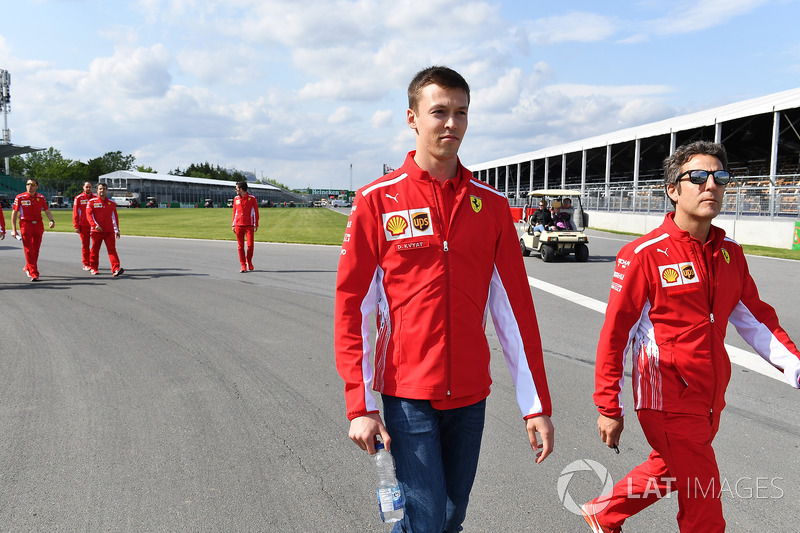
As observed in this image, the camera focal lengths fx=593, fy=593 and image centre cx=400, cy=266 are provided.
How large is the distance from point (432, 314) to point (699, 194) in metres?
1.38

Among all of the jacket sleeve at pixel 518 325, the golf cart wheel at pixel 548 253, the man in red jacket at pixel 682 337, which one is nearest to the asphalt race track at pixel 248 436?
the man in red jacket at pixel 682 337

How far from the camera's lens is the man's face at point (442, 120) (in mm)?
2195

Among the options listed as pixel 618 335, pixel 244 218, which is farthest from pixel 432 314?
pixel 244 218

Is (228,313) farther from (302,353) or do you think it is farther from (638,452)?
(638,452)

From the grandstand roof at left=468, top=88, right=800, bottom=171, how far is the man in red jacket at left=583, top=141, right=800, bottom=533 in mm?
25485

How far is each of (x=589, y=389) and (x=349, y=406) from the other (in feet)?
12.0

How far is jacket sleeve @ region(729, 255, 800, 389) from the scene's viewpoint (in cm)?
264

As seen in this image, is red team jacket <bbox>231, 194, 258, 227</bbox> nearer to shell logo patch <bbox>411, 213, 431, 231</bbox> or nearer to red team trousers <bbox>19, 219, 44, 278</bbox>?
red team trousers <bbox>19, 219, 44, 278</bbox>

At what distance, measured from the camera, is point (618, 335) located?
8.51 feet

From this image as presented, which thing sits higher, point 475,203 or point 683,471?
point 475,203

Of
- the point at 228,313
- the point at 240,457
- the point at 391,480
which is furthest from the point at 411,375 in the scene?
the point at 228,313

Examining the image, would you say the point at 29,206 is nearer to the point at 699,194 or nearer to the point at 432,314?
the point at 432,314

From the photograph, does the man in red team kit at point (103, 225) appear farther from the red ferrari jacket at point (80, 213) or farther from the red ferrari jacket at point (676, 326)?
the red ferrari jacket at point (676, 326)

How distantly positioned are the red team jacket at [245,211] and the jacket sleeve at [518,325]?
11046 millimetres
